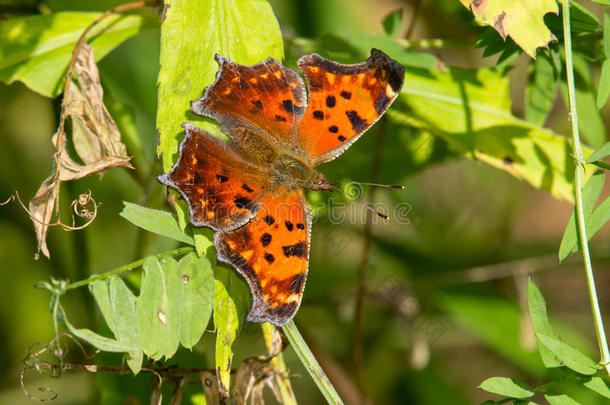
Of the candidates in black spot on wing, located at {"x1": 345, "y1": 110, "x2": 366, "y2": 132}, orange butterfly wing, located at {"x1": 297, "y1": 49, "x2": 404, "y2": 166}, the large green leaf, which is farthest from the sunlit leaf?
the large green leaf

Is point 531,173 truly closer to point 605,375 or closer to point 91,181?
point 605,375

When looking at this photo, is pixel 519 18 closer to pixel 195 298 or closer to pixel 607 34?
pixel 607 34

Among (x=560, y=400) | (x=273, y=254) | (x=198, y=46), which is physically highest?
(x=198, y=46)

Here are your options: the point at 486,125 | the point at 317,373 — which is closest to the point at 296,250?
the point at 317,373

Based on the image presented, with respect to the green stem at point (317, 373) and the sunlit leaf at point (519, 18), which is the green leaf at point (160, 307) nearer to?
the green stem at point (317, 373)

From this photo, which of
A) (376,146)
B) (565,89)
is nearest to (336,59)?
(376,146)
